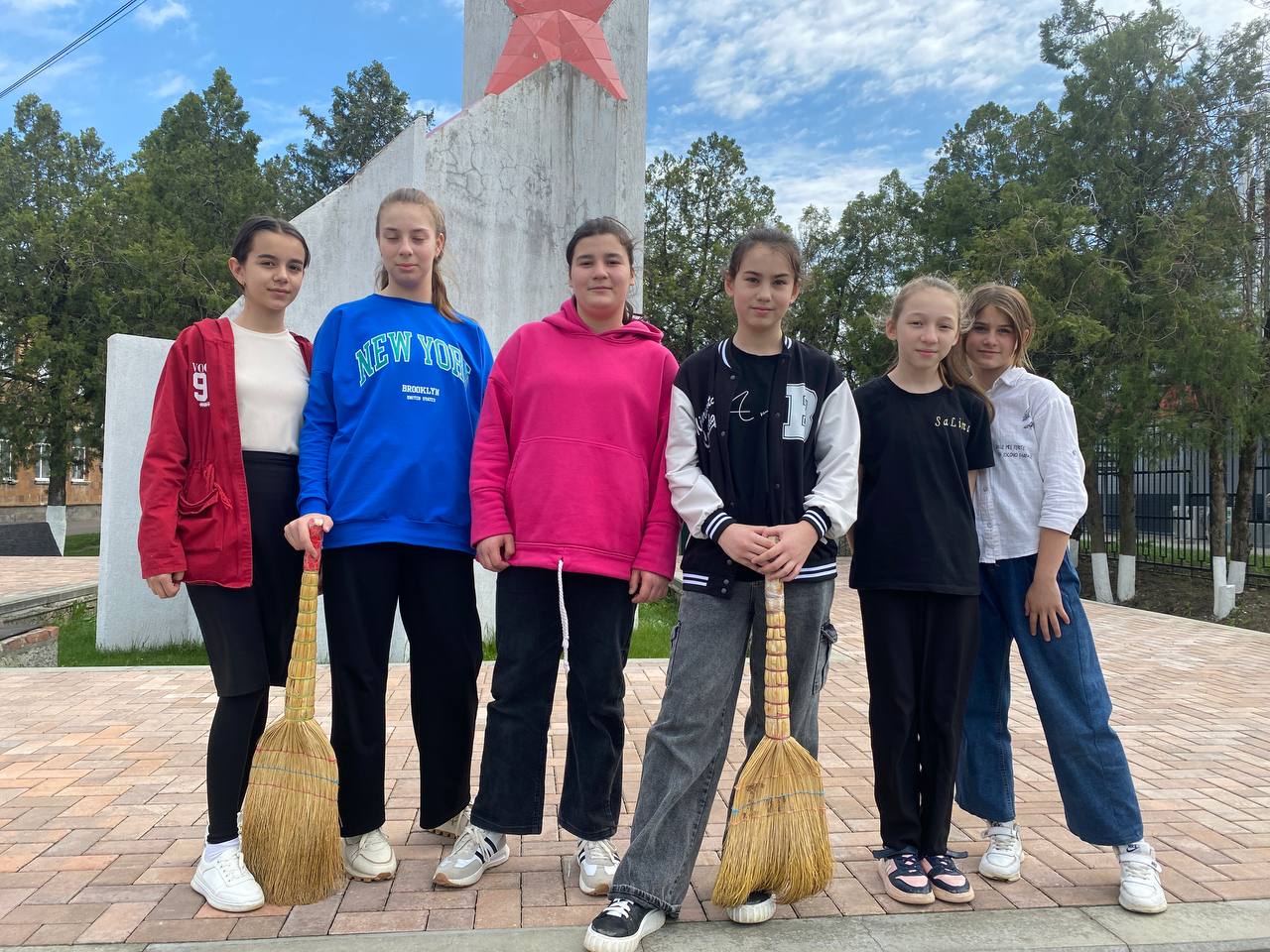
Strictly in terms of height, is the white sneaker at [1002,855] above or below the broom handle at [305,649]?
below

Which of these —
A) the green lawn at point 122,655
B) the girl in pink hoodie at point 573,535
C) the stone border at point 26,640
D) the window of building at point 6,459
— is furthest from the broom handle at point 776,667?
the window of building at point 6,459

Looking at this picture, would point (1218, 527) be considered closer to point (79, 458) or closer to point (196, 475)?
point (196, 475)

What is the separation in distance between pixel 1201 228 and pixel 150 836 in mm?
14085

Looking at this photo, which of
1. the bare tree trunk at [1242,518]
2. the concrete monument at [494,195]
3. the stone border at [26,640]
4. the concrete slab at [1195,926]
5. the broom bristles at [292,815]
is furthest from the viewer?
the bare tree trunk at [1242,518]

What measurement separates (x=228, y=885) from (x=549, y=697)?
104 cm

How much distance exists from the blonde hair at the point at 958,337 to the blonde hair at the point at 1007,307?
0.07 m

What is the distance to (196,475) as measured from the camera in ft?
8.75

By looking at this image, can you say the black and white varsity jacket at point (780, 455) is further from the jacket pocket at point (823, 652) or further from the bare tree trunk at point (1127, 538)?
the bare tree trunk at point (1127, 538)

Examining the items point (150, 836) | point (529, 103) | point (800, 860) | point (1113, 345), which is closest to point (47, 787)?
point (150, 836)

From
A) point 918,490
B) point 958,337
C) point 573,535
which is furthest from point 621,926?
point 958,337

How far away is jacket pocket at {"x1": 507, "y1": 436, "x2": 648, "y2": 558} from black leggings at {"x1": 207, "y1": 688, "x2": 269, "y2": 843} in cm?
97

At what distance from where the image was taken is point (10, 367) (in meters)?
20.8

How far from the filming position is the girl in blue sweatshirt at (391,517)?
2713 millimetres

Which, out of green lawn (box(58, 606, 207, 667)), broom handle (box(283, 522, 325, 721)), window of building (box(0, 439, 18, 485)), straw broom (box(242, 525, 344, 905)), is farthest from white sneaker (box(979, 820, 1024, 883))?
window of building (box(0, 439, 18, 485))
